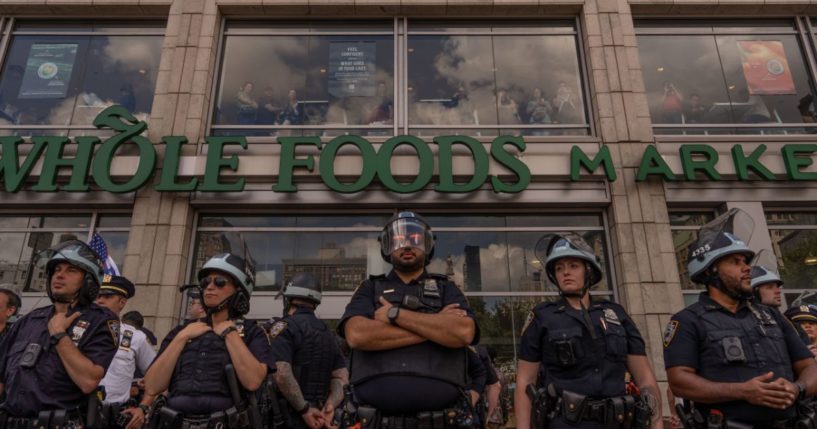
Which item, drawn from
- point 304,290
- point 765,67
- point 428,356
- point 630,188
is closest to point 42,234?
point 304,290

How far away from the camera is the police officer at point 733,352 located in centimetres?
299

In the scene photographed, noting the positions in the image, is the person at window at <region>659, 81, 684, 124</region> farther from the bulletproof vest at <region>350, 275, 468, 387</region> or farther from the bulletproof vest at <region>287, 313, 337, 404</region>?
the bulletproof vest at <region>350, 275, 468, 387</region>

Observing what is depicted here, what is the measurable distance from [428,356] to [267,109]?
8.35m

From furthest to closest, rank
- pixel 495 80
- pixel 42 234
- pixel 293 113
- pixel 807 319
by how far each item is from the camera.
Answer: pixel 495 80
pixel 293 113
pixel 42 234
pixel 807 319

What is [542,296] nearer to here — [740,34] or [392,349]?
[392,349]

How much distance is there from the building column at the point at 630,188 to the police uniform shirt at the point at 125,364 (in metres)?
7.45

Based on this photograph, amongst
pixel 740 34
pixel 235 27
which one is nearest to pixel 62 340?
pixel 235 27

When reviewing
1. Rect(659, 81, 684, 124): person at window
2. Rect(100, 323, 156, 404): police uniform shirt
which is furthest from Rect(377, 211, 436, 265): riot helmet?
Rect(659, 81, 684, 124): person at window

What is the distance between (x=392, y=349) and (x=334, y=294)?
19.0 feet

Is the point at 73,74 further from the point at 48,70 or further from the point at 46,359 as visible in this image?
the point at 46,359

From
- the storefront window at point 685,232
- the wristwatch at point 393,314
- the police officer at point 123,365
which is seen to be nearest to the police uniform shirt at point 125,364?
the police officer at point 123,365

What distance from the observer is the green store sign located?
336 inches

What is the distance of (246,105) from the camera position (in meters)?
10.1

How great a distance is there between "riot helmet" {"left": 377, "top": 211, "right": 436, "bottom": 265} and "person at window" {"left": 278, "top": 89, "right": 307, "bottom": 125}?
7.09 m
